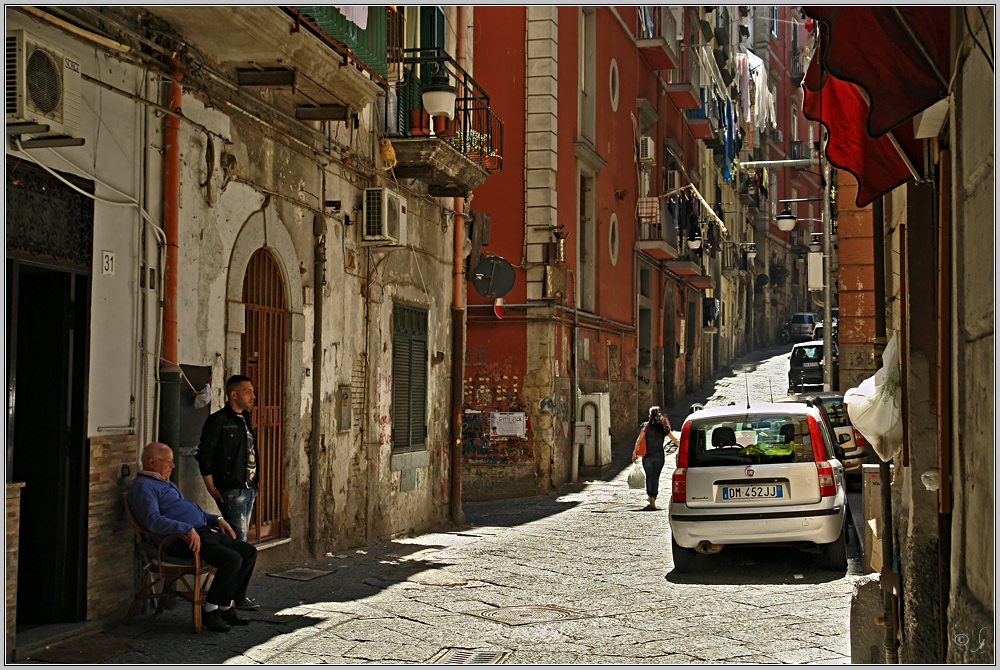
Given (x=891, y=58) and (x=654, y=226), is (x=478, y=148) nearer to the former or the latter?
(x=891, y=58)

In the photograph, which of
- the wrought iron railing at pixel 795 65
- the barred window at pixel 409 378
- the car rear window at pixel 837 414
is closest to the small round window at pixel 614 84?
the car rear window at pixel 837 414

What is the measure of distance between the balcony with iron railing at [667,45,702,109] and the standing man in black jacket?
2478 cm

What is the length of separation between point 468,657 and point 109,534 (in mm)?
2650

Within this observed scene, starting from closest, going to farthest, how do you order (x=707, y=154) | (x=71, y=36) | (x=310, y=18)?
(x=71, y=36), (x=310, y=18), (x=707, y=154)

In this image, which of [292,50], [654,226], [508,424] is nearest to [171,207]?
[292,50]

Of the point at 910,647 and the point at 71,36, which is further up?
the point at 71,36

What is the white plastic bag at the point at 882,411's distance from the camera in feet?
23.1

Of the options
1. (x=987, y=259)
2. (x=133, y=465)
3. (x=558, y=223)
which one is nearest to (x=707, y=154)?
(x=558, y=223)

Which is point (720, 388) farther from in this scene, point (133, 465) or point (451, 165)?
point (133, 465)

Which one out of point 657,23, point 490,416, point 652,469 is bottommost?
point 652,469

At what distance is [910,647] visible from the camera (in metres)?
6.04

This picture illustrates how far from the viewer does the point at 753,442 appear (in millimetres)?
10914

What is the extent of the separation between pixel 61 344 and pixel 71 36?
202 cm

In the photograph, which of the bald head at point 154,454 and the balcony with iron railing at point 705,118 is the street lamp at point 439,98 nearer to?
the bald head at point 154,454
